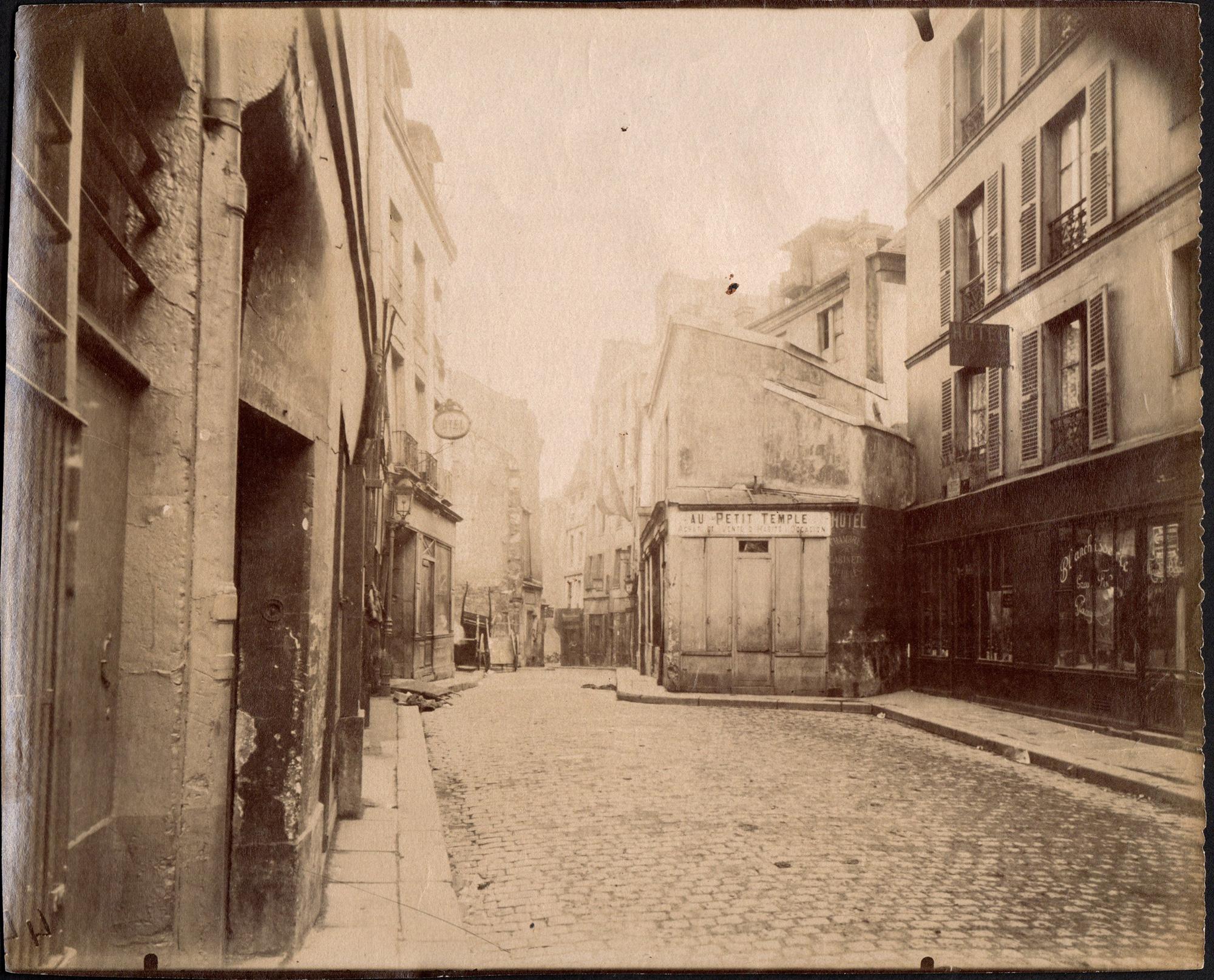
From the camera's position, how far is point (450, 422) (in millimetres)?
4250

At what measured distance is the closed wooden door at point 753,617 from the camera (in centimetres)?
1023

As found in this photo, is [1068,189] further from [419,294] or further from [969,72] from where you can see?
[419,294]

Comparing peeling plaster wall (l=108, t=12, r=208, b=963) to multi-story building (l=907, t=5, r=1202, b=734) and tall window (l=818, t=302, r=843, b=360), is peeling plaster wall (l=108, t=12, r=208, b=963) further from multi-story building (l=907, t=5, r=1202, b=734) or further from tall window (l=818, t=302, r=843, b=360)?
tall window (l=818, t=302, r=843, b=360)

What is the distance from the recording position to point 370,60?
3.76 meters

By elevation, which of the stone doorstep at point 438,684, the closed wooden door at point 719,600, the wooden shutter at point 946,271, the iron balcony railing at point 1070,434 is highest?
the wooden shutter at point 946,271

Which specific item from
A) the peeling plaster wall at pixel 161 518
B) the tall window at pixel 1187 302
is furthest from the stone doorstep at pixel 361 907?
the tall window at pixel 1187 302

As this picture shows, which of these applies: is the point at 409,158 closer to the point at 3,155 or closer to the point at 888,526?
the point at 3,155

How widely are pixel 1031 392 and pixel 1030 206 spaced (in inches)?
46.4

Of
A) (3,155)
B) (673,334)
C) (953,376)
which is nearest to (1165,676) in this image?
(953,376)

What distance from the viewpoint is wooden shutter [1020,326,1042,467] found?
13.9 feet

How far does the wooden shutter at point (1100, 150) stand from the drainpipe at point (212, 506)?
3.59 metres

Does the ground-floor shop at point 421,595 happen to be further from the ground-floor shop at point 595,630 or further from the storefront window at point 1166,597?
the storefront window at point 1166,597

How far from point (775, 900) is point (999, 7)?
12.2 ft

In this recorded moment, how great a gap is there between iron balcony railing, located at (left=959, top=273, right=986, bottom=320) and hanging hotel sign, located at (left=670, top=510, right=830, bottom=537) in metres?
3.21
